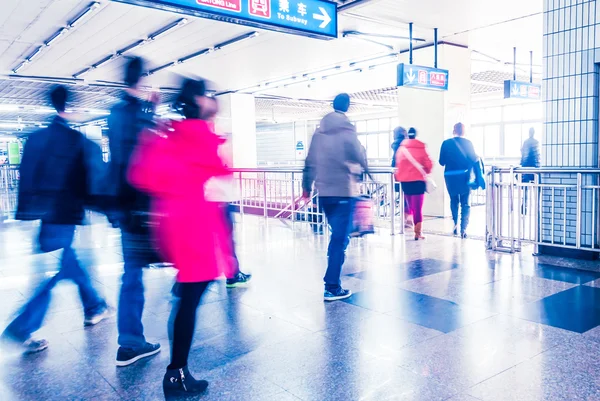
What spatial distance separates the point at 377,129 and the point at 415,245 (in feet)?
72.6

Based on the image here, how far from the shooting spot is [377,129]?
28531mm

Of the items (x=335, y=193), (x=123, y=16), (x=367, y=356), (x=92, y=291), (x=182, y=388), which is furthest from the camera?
(x=123, y=16)

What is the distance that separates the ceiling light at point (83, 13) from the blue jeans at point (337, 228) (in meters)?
5.51

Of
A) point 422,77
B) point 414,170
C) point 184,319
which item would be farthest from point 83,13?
point 184,319

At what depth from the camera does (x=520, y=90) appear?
39.2 ft

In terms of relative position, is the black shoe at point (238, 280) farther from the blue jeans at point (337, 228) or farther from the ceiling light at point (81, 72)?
the ceiling light at point (81, 72)

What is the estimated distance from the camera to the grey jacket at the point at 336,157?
4.32m

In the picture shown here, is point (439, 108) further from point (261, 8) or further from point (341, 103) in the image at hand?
point (341, 103)

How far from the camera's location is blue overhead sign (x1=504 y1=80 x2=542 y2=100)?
11.7m

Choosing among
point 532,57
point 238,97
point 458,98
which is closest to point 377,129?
point 238,97

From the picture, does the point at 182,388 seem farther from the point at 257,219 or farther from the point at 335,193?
the point at 257,219

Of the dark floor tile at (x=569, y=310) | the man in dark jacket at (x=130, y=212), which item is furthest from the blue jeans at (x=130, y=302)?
the dark floor tile at (x=569, y=310)

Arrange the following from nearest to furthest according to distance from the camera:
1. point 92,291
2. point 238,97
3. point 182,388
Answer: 1. point 182,388
2. point 92,291
3. point 238,97

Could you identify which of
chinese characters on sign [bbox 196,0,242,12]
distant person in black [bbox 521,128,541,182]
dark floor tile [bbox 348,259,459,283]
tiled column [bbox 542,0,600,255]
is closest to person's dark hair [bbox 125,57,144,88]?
chinese characters on sign [bbox 196,0,242,12]
